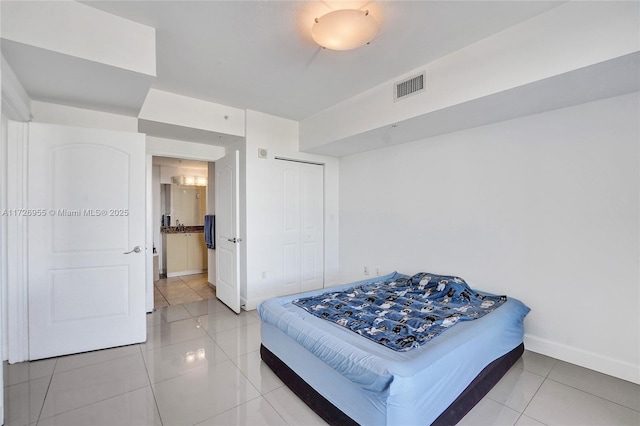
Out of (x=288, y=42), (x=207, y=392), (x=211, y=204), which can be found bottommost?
(x=207, y=392)

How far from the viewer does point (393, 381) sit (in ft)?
4.90

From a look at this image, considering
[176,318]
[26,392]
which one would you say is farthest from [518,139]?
[26,392]

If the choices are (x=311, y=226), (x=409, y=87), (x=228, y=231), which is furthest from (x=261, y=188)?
(x=409, y=87)

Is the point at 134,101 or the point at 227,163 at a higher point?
the point at 134,101

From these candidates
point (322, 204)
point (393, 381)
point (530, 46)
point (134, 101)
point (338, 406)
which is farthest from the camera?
point (322, 204)

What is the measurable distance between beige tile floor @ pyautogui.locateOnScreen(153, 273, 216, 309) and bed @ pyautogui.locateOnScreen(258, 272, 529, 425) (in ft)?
7.70

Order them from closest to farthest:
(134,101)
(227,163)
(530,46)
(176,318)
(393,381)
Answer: (393,381) → (530,46) → (134,101) → (176,318) → (227,163)

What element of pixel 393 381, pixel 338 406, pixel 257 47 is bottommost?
pixel 338 406

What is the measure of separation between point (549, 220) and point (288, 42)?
9.14 feet

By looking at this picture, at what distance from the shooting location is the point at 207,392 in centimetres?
213

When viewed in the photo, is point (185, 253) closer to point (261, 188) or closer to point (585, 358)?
point (261, 188)

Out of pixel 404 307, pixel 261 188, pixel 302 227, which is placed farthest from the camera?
pixel 302 227

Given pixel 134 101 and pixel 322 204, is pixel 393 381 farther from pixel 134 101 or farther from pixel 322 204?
pixel 322 204

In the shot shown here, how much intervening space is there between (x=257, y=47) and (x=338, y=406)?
273 centimetres
